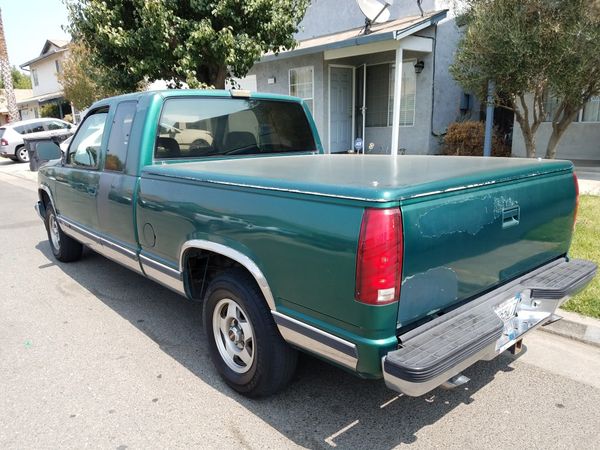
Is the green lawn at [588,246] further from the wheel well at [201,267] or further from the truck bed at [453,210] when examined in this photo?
the wheel well at [201,267]

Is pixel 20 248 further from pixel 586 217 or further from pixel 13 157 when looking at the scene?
pixel 13 157

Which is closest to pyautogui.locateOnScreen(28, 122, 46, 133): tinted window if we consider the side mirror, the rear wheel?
the rear wheel

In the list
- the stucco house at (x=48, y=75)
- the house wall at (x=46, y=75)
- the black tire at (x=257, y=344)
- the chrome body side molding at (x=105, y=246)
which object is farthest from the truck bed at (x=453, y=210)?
the house wall at (x=46, y=75)

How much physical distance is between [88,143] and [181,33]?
4.61 meters

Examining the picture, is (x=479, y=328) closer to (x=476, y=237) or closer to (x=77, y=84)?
(x=476, y=237)

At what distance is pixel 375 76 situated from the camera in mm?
13680

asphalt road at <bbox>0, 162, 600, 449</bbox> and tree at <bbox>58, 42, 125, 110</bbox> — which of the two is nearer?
asphalt road at <bbox>0, 162, 600, 449</bbox>

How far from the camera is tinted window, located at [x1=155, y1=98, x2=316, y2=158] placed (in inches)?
151

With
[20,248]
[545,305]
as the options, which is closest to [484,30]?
[545,305]

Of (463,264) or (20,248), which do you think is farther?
(20,248)

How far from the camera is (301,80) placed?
14.3 metres

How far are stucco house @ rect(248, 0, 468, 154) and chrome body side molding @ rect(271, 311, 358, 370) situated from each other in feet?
29.8

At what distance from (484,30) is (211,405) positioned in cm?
604

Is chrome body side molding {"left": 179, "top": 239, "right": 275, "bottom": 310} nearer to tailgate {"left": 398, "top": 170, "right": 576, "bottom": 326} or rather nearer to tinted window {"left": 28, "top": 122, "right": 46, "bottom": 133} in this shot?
tailgate {"left": 398, "top": 170, "right": 576, "bottom": 326}
